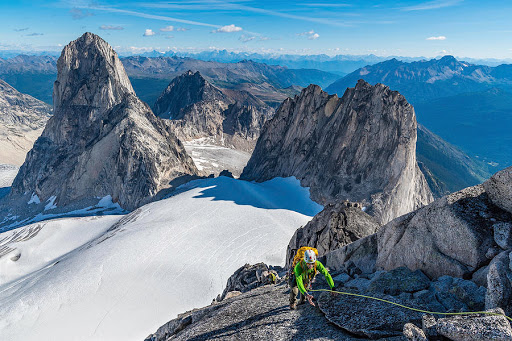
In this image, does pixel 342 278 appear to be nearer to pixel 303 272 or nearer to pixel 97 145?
pixel 303 272

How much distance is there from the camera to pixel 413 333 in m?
8.78

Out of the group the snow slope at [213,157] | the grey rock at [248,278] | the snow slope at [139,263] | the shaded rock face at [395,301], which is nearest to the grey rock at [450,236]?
the shaded rock face at [395,301]

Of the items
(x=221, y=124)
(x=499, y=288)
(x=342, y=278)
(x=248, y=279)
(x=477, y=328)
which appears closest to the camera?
(x=477, y=328)

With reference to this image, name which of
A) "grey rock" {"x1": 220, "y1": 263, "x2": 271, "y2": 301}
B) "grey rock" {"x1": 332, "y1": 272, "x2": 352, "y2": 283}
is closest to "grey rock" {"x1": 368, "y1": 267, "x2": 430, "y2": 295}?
"grey rock" {"x1": 332, "y1": 272, "x2": 352, "y2": 283}

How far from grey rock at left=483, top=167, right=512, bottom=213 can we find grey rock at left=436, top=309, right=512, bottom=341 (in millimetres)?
5755

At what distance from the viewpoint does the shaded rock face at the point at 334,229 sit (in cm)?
2509

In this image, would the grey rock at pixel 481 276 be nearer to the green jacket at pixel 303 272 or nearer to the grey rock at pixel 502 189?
the grey rock at pixel 502 189

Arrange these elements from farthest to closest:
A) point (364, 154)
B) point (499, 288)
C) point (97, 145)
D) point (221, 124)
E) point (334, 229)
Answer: point (221, 124), point (97, 145), point (364, 154), point (334, 229), point (499, 288)

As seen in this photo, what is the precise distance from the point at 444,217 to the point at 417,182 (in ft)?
181

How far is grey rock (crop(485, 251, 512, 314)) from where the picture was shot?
908 cm

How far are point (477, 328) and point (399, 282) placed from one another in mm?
4511

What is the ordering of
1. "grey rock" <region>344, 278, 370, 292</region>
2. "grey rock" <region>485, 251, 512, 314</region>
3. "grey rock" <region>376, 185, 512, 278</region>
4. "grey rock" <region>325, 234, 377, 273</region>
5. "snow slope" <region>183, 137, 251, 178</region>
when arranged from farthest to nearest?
"snow slope" <region>183, 137, 251, 178</region> < "grey rock" <region>325, 234, 377, 273</region> < "grey rock" <region>344, 278, 370, 292</region> < "grey rock" <region>376, 185, 512, 278</region> < "grey rock" <region>485, 251, 512, 314</region>

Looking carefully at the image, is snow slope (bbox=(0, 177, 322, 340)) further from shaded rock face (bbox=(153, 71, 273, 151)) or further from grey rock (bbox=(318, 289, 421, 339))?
shaded rock face (bbox=(153, 71, 273, 151))

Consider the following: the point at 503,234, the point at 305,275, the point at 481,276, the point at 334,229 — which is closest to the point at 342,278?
the point at 305,275
